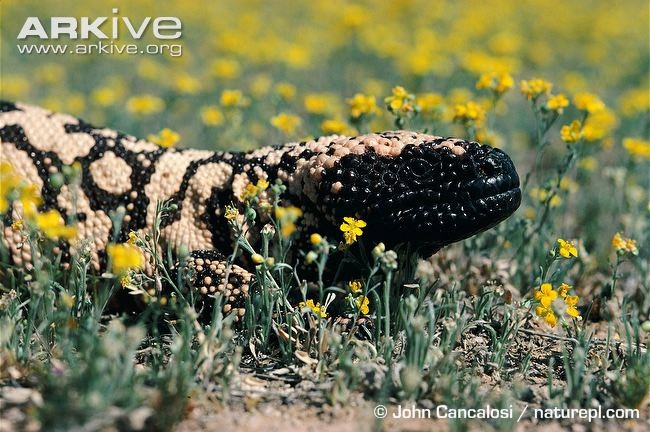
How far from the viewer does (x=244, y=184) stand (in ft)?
10.9

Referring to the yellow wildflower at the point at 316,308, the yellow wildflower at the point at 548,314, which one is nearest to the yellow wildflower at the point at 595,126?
the yellow wildflower at the point at 548,314

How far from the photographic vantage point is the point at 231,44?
23.4ft

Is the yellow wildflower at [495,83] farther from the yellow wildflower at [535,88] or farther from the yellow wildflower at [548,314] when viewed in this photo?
the yellow wildflower at [548,314]

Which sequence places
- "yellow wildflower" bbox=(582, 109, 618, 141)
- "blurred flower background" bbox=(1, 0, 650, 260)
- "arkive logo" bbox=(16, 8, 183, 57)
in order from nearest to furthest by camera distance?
"yellow wildflower" bbox=(582, 109, 618, 141) → "blurred flower background" bbox=(1, 0, 650, 260) → "arkive logo" bbox=(16, 8, 183, 57)

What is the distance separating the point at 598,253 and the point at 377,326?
1987 mm

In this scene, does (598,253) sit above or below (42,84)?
below

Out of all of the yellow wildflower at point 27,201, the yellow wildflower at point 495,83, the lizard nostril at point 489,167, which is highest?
the yellow wildflower at point 495,83

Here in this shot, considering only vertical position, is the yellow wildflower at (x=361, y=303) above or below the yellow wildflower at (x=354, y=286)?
below

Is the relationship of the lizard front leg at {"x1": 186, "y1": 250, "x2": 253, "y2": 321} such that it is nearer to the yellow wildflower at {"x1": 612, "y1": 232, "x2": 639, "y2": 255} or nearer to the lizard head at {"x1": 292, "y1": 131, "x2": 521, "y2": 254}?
the lizard head at {"x1": 292, "y1": 131, "x2": 521, "y2": 254}

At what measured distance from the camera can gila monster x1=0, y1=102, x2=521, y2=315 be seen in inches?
117

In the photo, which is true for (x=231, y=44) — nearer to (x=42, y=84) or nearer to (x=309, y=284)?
(x=42, y=84)

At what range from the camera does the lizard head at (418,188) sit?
9.62 feet

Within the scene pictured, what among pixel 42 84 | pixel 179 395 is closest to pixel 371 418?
pixel 179 395

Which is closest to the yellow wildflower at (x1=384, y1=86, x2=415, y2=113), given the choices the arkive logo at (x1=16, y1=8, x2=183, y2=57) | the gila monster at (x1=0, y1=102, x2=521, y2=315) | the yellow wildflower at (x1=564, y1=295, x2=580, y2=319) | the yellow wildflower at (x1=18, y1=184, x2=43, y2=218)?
the gila monster at (x1=0, y1=102, x2=521, y2=315)
